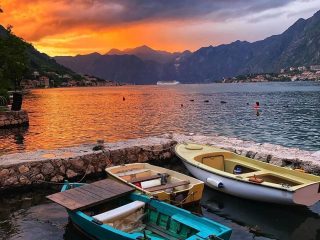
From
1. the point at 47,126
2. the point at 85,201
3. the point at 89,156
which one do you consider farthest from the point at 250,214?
the point at 47,126

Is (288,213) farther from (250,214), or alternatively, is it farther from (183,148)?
(183,148)

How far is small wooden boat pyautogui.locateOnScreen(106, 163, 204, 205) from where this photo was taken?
12.4m

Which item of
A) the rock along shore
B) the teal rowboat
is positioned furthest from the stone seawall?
the teal rowboat

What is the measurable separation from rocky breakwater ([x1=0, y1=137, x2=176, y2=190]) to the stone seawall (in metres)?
23.3

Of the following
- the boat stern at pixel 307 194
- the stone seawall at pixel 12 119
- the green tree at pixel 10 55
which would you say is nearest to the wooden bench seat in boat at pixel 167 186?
the boat stern at pixel 307 194

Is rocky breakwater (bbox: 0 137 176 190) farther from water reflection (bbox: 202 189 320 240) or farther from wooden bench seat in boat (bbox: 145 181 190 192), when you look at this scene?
water reflection (bbox: 202 189 320 240)

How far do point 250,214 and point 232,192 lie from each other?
131 centimetres

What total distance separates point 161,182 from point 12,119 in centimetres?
3101

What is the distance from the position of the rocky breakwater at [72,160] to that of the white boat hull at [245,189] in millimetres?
4045

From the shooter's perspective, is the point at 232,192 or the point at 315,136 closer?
the point at 232,192

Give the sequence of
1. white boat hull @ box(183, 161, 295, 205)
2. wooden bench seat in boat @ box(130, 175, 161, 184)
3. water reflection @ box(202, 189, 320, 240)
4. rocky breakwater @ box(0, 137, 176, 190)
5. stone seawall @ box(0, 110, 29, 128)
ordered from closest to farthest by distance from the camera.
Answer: water reflection @ box(202, 189, 320, 240) → white boat hull @ box(183, 161, 295, 205) → wooden bench seat in boat @ box(130, 175, 161, 184) → rocky breakwater @ box(0, 137, 176, 190) → stone seawall @ box(0, 110, 29, 128)

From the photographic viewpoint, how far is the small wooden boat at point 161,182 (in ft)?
40.6

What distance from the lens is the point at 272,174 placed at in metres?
14.5

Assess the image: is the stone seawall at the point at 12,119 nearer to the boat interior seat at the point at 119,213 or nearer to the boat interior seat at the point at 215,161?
the boat interior seat at the point at 215,161
